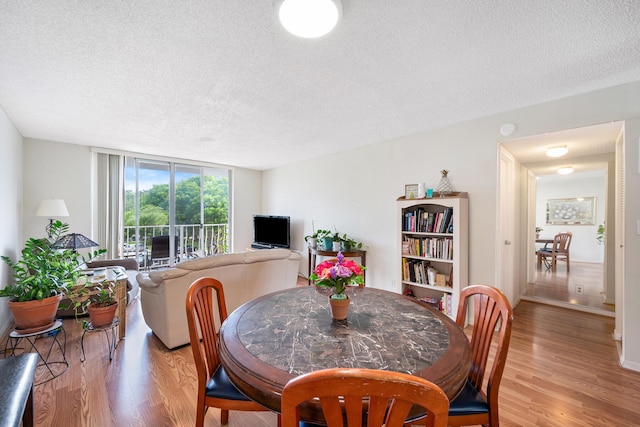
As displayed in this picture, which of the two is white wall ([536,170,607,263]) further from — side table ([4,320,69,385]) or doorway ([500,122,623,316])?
side table ([4,320,69,385])

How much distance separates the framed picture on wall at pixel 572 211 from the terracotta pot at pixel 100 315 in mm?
9728

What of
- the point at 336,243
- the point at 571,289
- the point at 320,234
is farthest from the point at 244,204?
the point at 571,289

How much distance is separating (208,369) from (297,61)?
1.98 metres

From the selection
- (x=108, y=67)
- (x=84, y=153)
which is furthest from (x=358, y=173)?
(x=84, y=153)

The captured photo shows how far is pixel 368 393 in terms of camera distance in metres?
0.58

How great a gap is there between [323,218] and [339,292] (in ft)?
11.3

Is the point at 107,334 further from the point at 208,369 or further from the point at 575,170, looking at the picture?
the point at 575,170

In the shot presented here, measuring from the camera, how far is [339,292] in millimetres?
1347

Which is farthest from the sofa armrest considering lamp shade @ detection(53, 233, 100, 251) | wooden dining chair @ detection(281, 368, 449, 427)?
wooden dining chair @ detection(281, 368, 449, 427)

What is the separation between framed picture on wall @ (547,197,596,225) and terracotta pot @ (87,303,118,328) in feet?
31.9

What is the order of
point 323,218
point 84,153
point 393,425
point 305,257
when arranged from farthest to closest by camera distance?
point 305,257 < point 323,218 < point 84,153 < point 393,425

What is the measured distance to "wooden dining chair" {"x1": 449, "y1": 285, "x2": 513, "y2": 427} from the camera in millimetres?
1082

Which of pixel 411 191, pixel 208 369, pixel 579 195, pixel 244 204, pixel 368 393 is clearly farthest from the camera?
pixel 579 195

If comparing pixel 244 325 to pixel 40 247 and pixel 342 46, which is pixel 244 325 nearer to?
pixel 342 46
